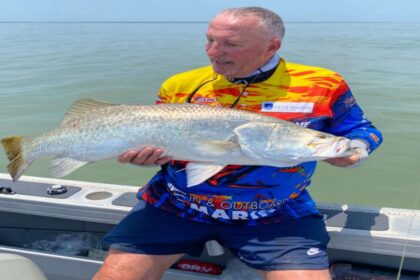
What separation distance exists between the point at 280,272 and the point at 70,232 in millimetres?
1769

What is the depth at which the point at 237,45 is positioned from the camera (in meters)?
2.71

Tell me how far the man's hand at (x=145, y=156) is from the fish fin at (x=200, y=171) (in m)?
0.14

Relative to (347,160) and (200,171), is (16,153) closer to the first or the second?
(200,171)

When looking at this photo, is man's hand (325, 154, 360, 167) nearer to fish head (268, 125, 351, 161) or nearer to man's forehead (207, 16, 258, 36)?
fish head (268, 125, 351, 161)

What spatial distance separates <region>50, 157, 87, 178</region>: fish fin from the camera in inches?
102

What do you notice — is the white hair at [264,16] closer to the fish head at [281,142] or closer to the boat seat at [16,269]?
the fish head at [281,142]

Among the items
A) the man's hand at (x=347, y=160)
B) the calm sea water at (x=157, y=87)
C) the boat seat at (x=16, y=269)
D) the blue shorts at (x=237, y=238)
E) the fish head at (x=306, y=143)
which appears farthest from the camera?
the calm sea water at (x=157, y=87)

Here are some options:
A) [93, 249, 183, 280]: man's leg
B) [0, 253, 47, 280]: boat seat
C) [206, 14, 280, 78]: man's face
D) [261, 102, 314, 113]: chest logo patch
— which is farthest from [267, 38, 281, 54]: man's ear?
[0, 253, 47, 280]: boat seat

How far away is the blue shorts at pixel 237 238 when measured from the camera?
2572mm

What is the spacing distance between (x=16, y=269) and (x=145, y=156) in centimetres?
80

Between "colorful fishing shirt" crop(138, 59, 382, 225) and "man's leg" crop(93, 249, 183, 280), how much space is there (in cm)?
31

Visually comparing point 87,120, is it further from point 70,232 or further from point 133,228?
point 70,232

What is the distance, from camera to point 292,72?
9.22 feet

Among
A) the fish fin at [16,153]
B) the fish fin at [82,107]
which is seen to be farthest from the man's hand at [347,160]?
the fish fin at [16,153]
